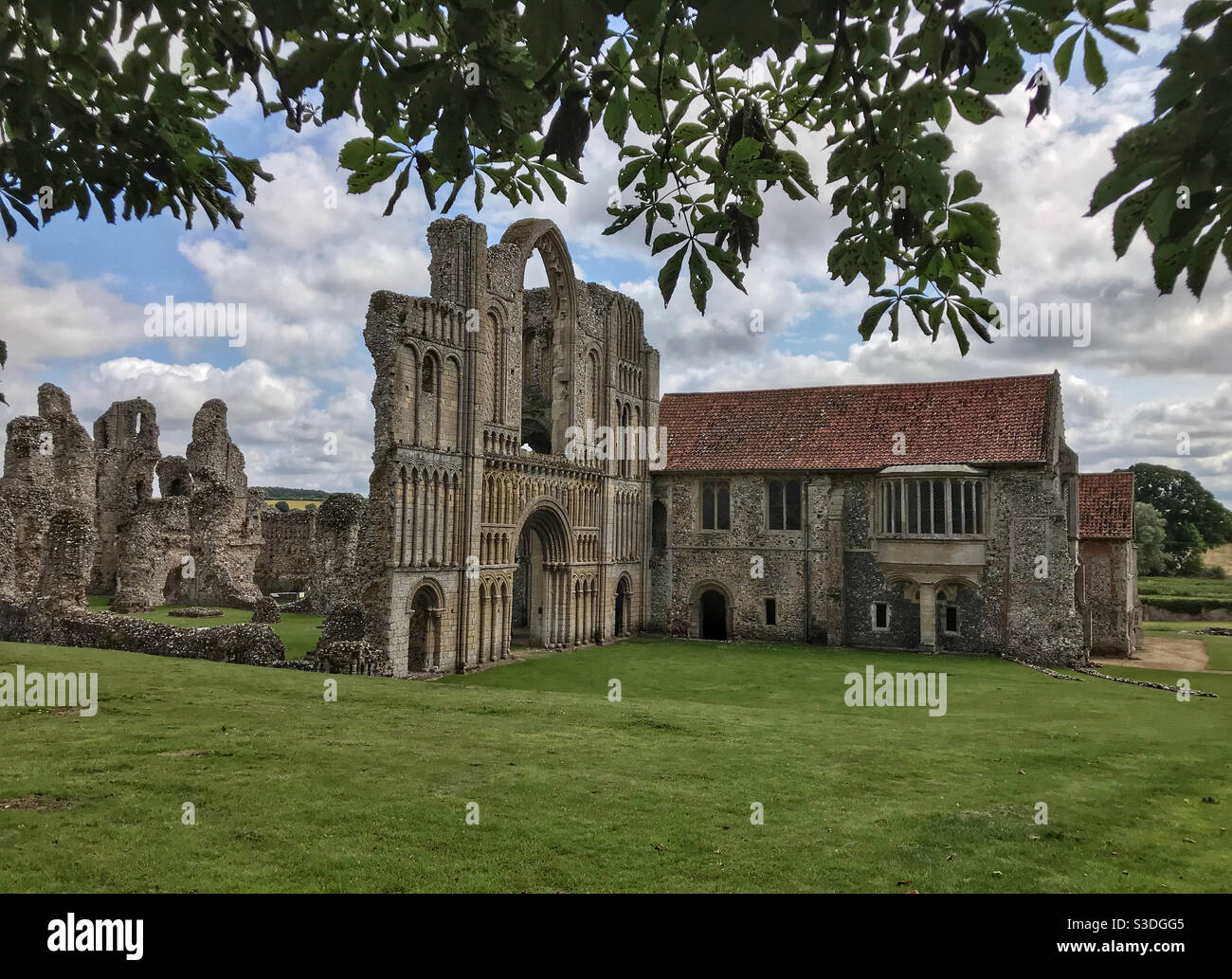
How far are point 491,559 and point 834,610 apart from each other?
12839 mm

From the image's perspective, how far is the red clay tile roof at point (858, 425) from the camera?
30.4 metres

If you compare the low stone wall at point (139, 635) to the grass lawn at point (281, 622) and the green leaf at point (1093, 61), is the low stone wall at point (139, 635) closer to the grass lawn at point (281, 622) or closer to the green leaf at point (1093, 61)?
the grass lawn at point (281, 622)

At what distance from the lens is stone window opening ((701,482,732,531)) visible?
34406 mm

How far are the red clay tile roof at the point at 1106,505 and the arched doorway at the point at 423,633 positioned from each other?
910 inches

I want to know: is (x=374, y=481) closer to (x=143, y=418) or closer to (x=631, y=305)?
(x=631, y=305)

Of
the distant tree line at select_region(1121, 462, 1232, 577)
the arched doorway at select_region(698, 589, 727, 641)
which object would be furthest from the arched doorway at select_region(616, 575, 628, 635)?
the distant tree line at select_region(1121, 462, 1232, 577)

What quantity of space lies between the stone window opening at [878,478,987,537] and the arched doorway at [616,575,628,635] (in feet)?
33.1

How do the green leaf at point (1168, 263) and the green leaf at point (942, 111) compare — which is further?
the green leaf at point (942, 111)

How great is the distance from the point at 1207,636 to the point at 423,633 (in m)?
33.2

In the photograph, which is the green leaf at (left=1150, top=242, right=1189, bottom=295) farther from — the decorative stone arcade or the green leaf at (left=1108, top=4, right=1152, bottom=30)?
the decorative stone arcade

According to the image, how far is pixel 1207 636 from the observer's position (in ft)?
123

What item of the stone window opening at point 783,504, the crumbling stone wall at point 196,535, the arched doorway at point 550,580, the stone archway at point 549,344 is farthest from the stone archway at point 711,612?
the crumbling stone wall at point 196,535

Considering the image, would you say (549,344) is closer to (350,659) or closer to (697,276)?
(350,659)
